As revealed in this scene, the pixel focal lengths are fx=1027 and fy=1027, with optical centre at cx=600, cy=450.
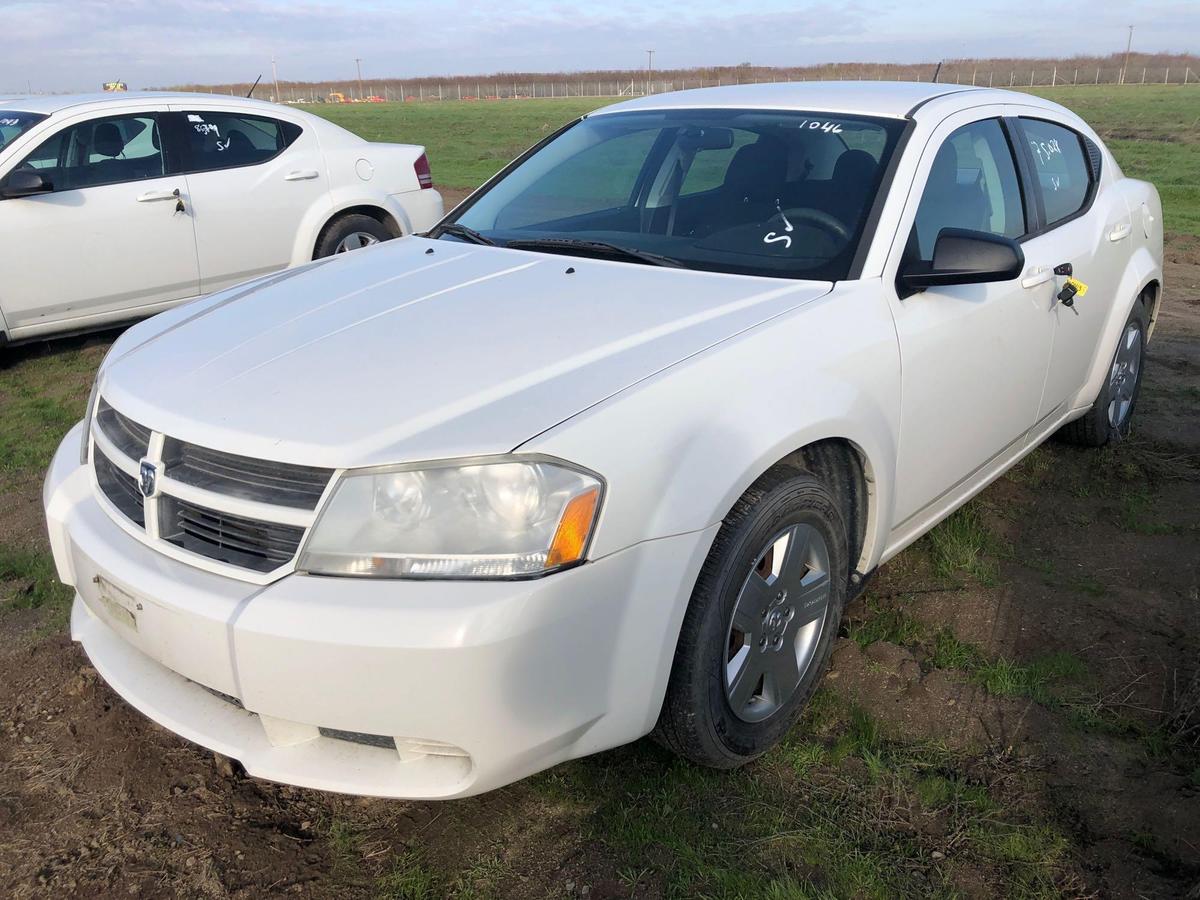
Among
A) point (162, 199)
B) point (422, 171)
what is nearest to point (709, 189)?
point (162, 199)

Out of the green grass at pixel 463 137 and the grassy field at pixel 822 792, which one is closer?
the grassy field at pixel 822 792

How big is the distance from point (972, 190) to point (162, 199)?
521cm

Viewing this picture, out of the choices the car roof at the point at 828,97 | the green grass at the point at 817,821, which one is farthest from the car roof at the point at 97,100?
the green grass at the point at 817,821

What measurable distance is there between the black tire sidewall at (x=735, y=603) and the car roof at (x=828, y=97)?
1480 millimetres

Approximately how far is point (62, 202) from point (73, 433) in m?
4.02

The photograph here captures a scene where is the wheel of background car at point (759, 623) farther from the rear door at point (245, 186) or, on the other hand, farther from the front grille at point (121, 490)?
the rear door at point (245, 186)

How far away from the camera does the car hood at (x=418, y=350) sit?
6.98 ft

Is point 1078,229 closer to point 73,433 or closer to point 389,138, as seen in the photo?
point 73,433

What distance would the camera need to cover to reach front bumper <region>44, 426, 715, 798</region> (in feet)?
6.38

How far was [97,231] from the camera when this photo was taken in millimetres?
6375

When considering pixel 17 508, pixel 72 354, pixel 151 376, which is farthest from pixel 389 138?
pixel 151 376

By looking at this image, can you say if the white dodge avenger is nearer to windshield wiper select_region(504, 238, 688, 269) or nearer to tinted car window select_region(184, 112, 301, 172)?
windshield wiper select_region(504, 238, 688, 269)

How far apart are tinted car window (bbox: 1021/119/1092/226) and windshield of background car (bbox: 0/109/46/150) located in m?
5.73

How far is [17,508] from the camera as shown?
14.3ft
